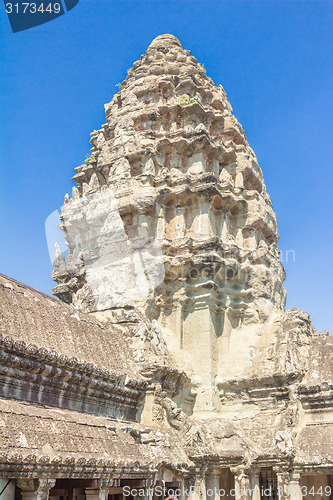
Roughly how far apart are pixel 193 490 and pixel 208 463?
99 cm

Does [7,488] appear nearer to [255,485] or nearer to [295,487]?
[255,485]

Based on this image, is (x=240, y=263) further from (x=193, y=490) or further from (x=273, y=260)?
(x=193, y=490)

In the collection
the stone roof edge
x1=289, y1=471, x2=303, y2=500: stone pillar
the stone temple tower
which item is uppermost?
the stone temple tower

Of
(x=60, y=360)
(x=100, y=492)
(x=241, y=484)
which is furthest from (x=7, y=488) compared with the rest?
(x=241, y=484)

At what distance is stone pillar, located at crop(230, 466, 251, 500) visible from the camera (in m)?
16.1

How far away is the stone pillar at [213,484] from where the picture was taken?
1628cm

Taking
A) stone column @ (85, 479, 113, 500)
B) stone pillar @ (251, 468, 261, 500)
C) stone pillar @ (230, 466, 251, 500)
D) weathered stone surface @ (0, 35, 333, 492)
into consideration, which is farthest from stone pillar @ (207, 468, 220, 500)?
stone column @ (85, 479, 113, 500)

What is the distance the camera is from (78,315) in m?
16.1

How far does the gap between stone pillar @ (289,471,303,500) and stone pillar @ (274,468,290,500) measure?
0.11 metres

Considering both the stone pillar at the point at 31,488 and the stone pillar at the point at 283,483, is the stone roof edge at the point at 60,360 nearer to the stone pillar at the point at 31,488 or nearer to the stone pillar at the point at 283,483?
the stone pillar at the point at 31,488

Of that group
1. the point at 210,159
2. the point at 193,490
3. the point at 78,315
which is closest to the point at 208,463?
the point at 193,490

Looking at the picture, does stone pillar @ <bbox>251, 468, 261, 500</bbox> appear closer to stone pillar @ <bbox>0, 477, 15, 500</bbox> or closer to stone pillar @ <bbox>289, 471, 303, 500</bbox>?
stone pillar @ <bbox>289, 471, 303, 500</bbox>

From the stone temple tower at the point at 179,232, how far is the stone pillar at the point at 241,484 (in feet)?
8.59

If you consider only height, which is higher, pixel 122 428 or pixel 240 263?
pixel 240 263
